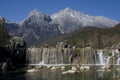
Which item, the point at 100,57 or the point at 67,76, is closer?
the point at 67,76

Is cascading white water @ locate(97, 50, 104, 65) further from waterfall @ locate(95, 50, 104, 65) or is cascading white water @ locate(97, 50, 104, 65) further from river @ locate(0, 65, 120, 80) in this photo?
river @ locate(0, 65, 120, 80)

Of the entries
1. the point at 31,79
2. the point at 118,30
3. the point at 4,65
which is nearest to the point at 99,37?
the point at 118,30

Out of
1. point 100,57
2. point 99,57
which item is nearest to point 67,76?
point 99,57

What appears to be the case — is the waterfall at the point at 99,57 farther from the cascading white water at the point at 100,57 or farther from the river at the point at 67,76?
the river at the point at 67,76

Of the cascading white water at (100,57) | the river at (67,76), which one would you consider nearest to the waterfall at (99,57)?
the cascading white water at (100,57)

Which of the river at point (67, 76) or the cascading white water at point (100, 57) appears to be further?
the cascading white water at point (100, 57)

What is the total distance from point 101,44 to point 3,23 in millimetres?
59230

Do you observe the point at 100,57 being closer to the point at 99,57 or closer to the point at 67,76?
the point at 99,57

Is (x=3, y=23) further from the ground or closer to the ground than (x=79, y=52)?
further from the ground

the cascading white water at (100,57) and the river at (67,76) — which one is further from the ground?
the cascading white water at (100,57)

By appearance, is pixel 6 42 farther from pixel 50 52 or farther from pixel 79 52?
pixel 79 52

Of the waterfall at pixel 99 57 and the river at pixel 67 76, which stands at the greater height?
the waterfall at pixel 99 57

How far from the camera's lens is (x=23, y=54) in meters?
102

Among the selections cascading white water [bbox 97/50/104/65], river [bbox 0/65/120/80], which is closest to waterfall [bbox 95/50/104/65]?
cascading white water [bbox 97/50/104/65]
